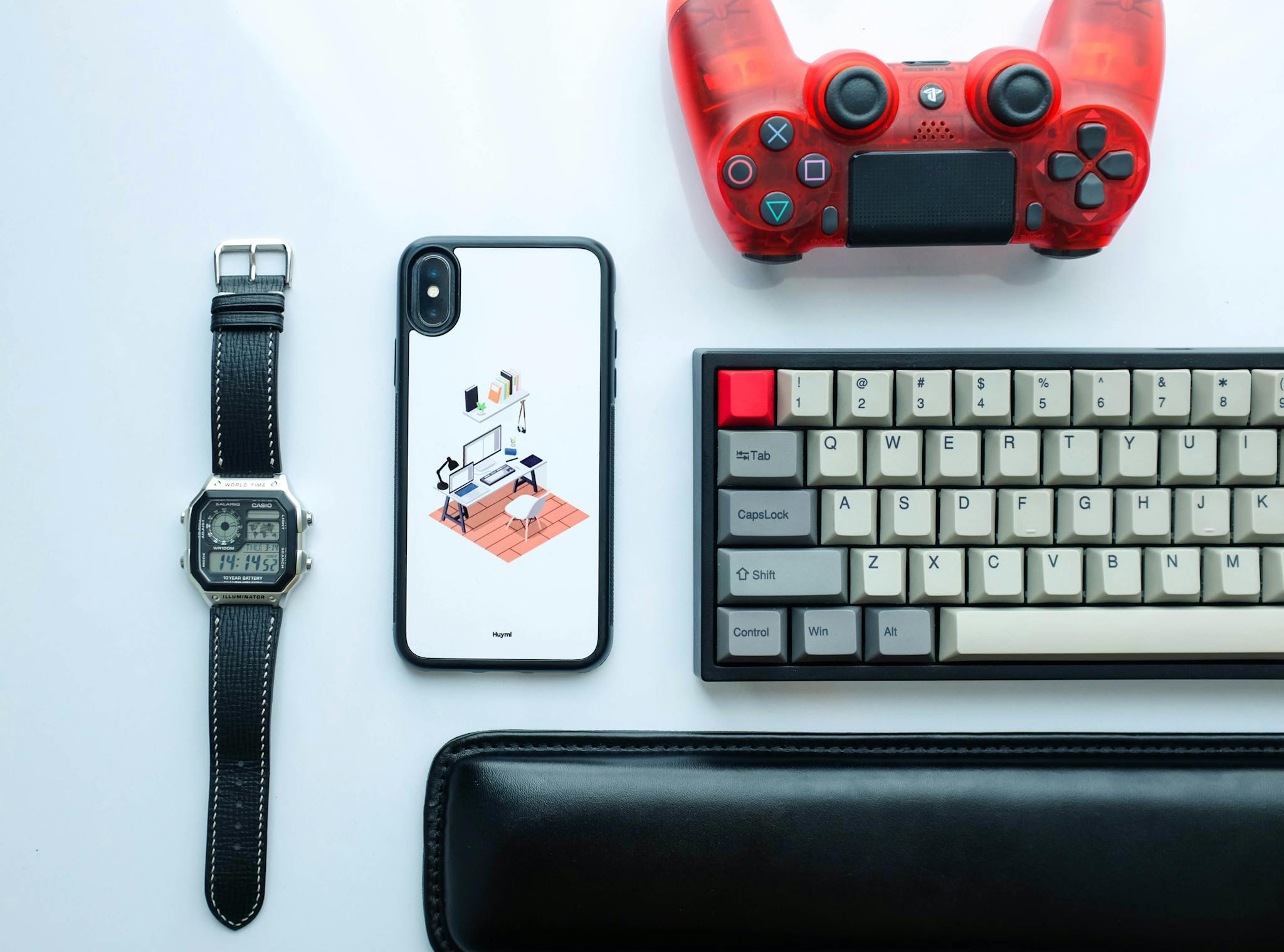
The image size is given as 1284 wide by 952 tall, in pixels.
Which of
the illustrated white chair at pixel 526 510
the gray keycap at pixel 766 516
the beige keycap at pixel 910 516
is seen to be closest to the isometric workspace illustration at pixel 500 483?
the illustrated white chair at pixel 526 510

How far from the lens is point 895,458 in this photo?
53cm

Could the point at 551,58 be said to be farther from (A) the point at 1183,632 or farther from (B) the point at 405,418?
(A) the point at 1183,632

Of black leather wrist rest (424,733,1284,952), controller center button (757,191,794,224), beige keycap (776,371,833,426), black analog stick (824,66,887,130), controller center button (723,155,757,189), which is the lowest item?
black leather wrist rest (424,733,1284,952)

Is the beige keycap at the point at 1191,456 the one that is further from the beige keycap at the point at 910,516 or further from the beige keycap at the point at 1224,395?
the beige keycap at the point at 910,516

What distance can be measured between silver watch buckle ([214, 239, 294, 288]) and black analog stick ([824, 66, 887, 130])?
1.32ft

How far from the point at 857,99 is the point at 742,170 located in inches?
3.4

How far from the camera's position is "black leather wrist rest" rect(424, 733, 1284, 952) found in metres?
0.55

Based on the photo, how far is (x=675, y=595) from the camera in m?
0.58

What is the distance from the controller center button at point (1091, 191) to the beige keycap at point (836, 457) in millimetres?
216

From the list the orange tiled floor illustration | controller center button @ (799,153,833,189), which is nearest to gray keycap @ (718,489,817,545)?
the orange tiled floor illustration

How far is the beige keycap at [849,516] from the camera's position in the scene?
21.0 inches

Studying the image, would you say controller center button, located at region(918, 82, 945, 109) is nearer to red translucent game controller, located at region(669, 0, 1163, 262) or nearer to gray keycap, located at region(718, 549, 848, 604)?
red translucent game controller, located at region(669, 0, 1163, 262)

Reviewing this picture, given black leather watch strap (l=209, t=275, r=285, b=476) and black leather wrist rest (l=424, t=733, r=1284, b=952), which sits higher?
black leather watch strap (l=209, t=275, r=285, b=476)

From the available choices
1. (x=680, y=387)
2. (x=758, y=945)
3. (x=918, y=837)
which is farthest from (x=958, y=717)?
(x=680, y=387)
